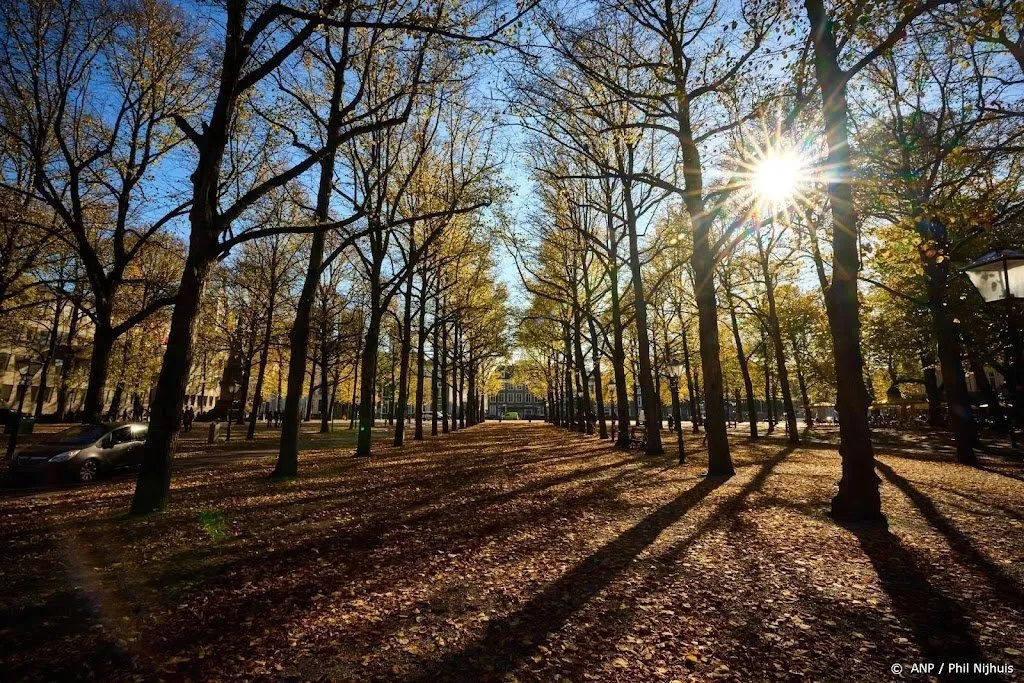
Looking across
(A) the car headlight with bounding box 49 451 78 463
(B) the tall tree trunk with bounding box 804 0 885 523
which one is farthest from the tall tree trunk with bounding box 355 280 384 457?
(B) the tall tree trunk with bounding box 804 0 885 523

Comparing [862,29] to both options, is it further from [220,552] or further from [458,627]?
[220,552]

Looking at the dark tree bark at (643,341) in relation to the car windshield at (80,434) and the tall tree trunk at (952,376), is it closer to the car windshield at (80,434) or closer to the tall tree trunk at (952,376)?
the tall tree trunk at (952,376)

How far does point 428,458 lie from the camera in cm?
1703

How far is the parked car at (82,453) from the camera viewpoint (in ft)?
37.8

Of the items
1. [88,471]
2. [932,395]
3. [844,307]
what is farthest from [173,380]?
[932,395]

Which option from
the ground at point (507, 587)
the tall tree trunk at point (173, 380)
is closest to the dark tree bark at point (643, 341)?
the ground at point (507, 587)

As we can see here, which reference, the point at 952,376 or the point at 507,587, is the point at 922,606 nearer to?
the point at 507,587

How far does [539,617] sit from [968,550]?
5.77 metres

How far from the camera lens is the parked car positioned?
1151cm

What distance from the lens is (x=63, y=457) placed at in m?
11.8

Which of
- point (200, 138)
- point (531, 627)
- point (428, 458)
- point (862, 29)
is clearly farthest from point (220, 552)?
point (862, 29)

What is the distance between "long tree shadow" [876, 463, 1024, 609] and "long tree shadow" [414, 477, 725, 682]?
11.6 feet

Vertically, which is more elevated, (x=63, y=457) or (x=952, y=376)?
(x=952, y=376)

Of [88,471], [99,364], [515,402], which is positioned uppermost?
[515,402]
